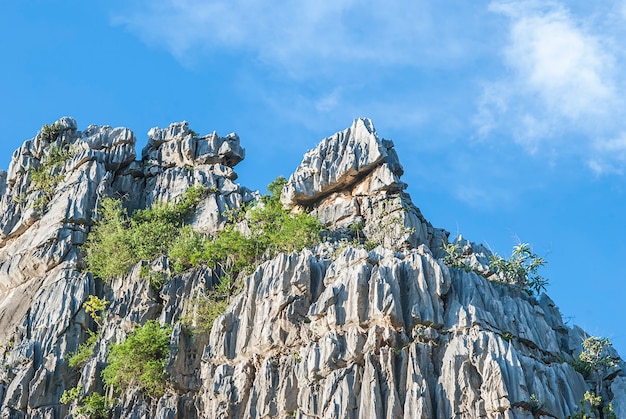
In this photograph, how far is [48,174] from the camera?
65875 millimetres

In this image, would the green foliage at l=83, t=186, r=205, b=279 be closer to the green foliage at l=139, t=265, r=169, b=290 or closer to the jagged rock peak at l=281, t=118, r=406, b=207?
the green foliage at l=139, t=265, r=169, b=290

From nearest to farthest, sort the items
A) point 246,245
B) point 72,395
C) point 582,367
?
point 582,367, point 72,395, point 246,245

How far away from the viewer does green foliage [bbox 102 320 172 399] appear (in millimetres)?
46469

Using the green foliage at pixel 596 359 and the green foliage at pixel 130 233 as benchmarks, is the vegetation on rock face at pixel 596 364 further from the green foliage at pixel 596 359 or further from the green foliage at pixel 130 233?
the green foliage at pixel 130 233

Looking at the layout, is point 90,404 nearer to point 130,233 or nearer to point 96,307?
point 96,307

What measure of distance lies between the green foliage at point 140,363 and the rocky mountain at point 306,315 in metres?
0.45

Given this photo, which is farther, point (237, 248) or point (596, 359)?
point (237, 248)

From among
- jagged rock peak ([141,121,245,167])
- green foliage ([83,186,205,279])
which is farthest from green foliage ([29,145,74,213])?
jagged rock peak ([141,121,245,167])

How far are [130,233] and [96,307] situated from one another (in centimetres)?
607

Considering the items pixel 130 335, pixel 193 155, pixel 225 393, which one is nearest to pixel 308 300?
pixel 225 393

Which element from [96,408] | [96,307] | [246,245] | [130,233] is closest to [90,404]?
[96,408]

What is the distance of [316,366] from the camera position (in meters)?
40.8

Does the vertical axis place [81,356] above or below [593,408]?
above

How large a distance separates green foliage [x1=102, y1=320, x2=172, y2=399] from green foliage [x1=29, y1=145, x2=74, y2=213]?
18170mm
